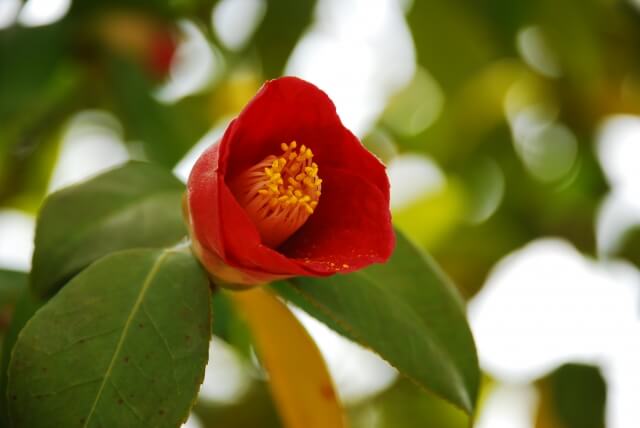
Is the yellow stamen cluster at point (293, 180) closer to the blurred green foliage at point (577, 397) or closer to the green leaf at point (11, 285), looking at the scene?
the green leaf at point (11, 285)

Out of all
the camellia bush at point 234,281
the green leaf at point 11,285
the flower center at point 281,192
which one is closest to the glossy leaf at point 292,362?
the camellia bush at point 234,281

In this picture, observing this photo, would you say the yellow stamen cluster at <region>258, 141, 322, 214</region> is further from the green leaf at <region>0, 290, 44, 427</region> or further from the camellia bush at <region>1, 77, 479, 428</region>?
the green leaf at <region>0, 290, 44, 427</region>

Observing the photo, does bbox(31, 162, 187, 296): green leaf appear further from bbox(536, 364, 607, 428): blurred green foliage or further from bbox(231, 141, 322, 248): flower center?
bbox(536, 364, 607, 428): blurred green foliage

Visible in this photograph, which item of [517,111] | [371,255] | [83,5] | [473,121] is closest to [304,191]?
[371,255]

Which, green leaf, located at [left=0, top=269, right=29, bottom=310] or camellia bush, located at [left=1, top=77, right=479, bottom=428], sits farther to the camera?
green leaf, located at [left=0, top=269, right=29, bottom=310]

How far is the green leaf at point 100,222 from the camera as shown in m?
0.71

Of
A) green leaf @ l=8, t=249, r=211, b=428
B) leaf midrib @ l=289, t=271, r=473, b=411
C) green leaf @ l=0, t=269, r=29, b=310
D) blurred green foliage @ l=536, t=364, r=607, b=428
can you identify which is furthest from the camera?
→ blurred green foliage @ l=536, t=364, r=607, b=428

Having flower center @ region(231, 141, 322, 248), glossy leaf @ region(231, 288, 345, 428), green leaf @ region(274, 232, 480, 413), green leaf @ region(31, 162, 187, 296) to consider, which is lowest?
glossy leaf @ region(231, 288, 345, 428)

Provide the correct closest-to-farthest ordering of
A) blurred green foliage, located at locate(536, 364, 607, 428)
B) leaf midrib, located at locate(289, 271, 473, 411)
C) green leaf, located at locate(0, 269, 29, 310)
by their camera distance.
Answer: leaf midrib, located at locate(289, 271, 473, 411) → green leaf, located at locate(0, 269, 29, 310) → blurred green foliage, located at locate(536, 364, 607, 428)

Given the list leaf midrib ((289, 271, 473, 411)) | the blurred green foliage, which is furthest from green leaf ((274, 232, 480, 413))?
the blurred green foliage

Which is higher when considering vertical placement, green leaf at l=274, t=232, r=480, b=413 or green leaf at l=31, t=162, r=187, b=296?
green leaf at l=31, t=162, r=187, b=296

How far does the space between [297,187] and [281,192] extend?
0.06ft

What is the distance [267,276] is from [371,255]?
0.07m

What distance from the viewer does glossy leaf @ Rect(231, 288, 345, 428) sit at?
2.53 ft
